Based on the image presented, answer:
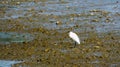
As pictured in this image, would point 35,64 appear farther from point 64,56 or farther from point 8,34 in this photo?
point 8,34

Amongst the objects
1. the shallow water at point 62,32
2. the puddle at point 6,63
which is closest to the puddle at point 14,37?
the shallow water at point 62,32

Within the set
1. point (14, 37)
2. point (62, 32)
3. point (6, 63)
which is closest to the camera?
point (6, 63)

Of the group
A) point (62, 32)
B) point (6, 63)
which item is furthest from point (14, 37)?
point (6, 63)

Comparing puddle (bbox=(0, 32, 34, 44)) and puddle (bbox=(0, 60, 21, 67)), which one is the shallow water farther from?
puddle (bbox=(0, 60, 21, 67))

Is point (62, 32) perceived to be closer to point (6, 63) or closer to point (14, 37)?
point (14, 37)

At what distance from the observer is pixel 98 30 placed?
1662cm

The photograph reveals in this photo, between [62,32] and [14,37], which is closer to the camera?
[14,37]

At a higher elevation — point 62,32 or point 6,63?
point 6,63

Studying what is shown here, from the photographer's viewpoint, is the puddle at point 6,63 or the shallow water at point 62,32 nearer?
the puddle at point 6,63

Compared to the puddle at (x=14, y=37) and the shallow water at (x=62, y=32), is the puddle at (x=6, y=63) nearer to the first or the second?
the shallow water at (x=62, y=32)

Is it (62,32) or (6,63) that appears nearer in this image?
(6,63)

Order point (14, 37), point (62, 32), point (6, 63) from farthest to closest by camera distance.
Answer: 1. point (62, 32)
2. point (14, 37)
3. point (6, 63)

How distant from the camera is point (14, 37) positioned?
1647 cm

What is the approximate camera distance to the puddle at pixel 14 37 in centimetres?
1567
